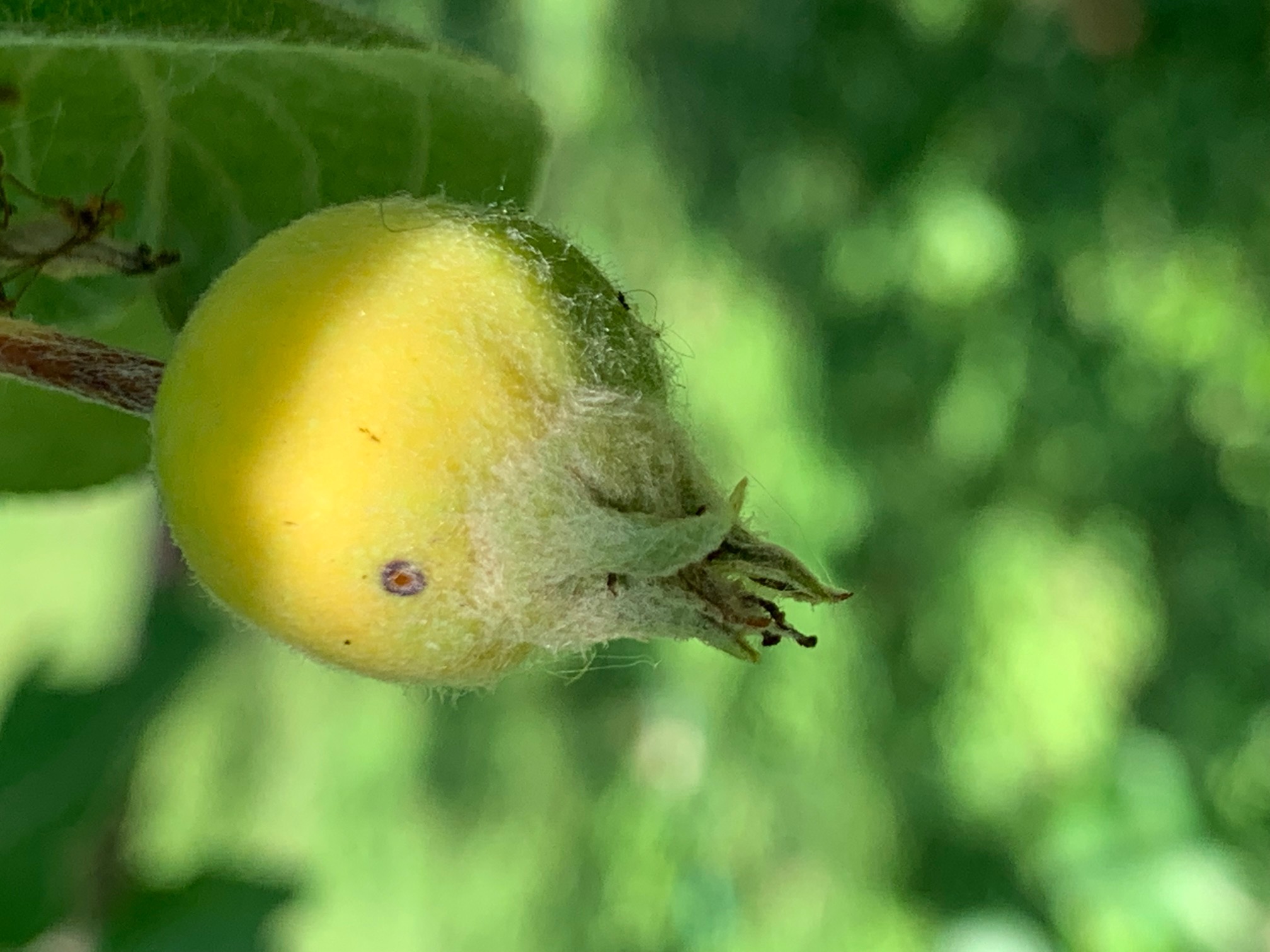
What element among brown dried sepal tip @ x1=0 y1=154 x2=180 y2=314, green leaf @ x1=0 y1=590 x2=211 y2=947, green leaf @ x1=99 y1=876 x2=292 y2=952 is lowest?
green leaf @ x1=99 y1=876 x2=292 y2=952

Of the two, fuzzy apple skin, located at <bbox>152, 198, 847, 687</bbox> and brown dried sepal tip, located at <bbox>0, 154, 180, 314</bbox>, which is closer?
fuzzy apple skin, located at <bbox>152, 198, 847, 687</bbox>

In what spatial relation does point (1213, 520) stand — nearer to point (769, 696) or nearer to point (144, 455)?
point (769, 696)

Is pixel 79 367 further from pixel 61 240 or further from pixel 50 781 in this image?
pixel 50 781

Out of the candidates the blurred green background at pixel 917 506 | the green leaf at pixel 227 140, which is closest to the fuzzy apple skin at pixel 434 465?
the green leaf at pixel 227 140

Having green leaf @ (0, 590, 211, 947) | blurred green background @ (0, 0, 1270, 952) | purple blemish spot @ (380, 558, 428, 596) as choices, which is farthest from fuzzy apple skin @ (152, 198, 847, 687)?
blurred green background @ (0, 0, 1270, 952)

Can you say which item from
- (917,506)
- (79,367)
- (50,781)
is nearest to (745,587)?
(79,367)

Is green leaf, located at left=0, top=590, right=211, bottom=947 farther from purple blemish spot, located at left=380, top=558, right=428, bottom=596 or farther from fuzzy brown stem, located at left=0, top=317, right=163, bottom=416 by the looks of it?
purple blemish spot, located at left=380, top=558, right=428, bottom=596

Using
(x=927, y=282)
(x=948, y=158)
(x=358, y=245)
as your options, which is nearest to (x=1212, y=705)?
(x=927, y=282)
